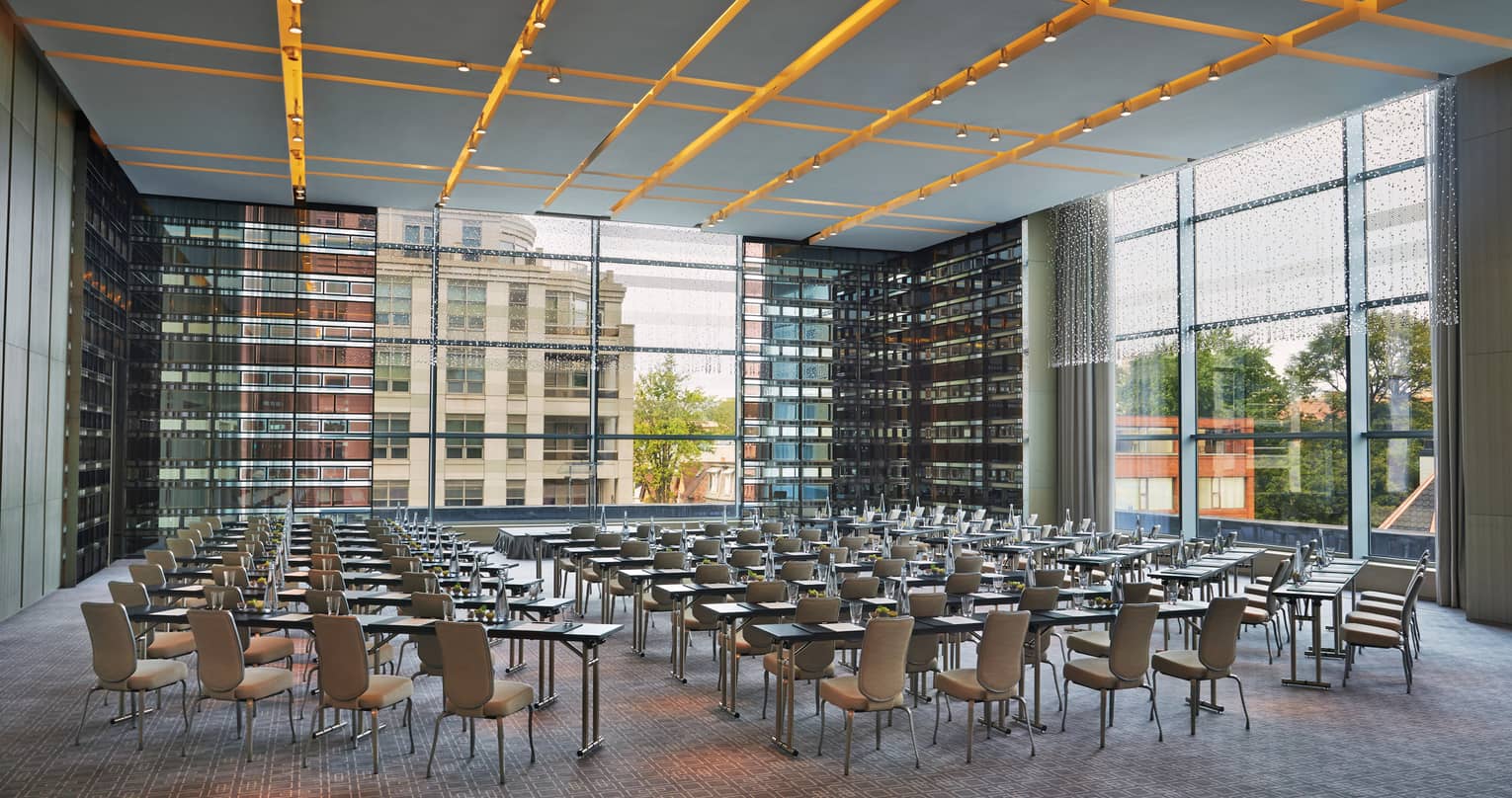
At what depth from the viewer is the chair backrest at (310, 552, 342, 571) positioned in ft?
36.1

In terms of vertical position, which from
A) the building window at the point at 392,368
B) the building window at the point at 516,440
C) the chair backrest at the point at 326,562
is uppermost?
the building window at the point at 392,368

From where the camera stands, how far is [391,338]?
20.7m

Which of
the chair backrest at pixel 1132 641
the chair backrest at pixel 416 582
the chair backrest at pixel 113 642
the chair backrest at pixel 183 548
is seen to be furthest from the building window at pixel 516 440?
the chair backrest at pixel 1132 641

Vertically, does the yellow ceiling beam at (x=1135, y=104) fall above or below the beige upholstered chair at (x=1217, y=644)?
above

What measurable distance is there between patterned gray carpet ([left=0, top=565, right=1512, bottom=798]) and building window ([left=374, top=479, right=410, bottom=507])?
11.2 meters

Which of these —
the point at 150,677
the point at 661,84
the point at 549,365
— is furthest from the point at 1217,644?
the point at 549,365

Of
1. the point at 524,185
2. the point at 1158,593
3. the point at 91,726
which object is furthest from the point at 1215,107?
the point at 91,726

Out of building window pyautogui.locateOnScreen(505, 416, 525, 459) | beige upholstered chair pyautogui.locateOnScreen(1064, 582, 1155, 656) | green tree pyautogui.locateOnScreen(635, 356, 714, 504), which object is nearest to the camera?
beige upholstered chair pyautogui.locateOnScreen(1064, 582, 1155, 656)

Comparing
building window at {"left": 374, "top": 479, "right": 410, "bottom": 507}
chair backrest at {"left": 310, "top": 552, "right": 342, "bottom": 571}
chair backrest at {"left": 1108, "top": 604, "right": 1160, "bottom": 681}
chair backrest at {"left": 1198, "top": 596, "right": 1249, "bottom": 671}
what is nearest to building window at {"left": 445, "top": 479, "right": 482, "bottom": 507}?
building window at {"left": 374, "top": 479, "right": 410, "bottom": 507}

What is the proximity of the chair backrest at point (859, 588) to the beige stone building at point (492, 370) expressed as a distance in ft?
43.5

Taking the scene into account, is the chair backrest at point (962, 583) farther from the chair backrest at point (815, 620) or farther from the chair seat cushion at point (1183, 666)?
the chair backrest at point (815, 620)

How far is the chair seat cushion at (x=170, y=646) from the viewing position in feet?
27.7

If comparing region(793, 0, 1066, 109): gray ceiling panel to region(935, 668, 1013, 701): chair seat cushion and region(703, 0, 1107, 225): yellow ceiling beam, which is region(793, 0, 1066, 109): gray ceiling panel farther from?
region(935, 668, 1013, 701): chair seat cushion

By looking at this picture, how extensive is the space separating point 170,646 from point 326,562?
2.62 meters
